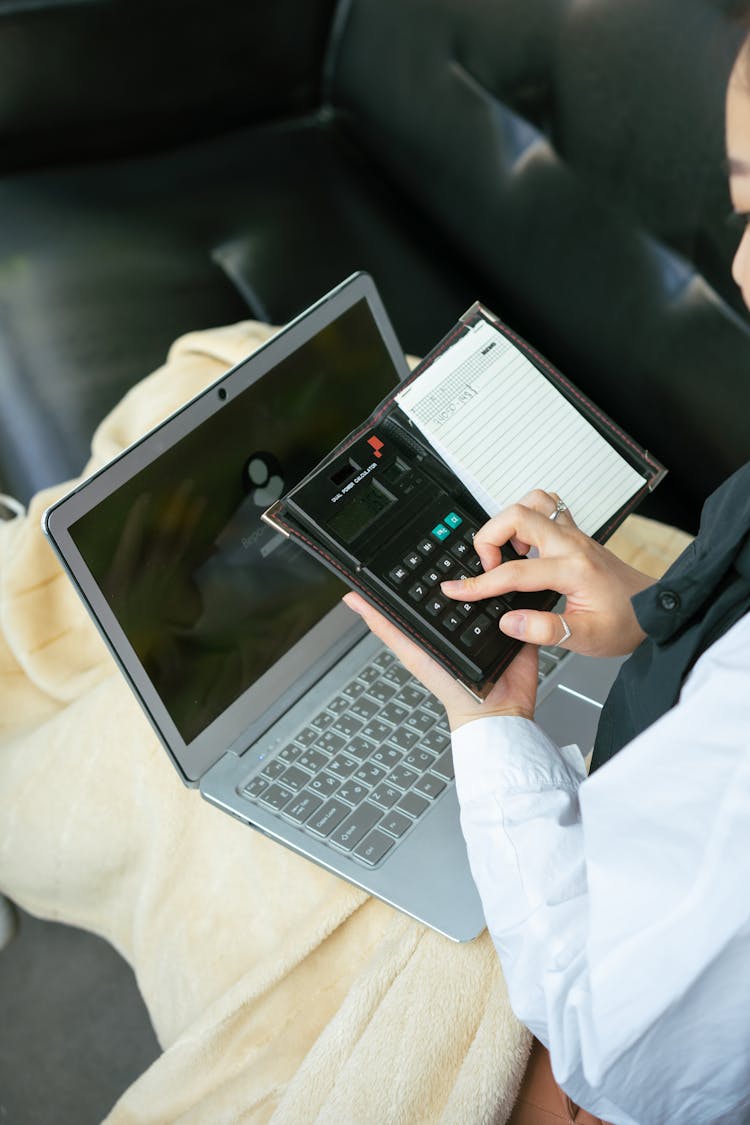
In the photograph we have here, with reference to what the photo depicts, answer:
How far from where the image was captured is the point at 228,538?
0.85 m

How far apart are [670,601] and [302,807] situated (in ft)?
1.14

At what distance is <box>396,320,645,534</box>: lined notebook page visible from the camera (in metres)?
0.79

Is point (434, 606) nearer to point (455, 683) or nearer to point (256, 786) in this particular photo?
point (455, 683)

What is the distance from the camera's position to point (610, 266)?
1239mm

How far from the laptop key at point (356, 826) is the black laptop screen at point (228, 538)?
0.14 m

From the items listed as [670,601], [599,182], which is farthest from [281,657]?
[599,182]

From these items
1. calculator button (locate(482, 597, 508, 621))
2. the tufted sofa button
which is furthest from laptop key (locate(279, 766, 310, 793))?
the tufted sofa button

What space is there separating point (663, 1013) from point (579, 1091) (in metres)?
0.13

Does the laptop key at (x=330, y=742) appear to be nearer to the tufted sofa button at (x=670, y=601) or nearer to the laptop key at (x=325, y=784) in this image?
the laptop key at (x=325, y=784)

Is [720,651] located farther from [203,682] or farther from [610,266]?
[610,266]

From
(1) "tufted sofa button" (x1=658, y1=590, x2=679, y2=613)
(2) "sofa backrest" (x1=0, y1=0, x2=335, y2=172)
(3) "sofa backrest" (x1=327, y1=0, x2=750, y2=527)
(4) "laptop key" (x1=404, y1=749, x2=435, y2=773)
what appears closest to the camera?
(1) "tufted sofa button" (x1=658, y1=590, x2=679, y2=613)

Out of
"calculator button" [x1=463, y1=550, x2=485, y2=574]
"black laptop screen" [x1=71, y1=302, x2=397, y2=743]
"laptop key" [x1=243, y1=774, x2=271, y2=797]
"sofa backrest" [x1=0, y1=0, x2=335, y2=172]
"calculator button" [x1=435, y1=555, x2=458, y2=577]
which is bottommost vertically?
"laptop key" [x1=243, y1=774, x2=271, y2=797]

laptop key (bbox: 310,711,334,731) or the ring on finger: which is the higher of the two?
laptop key (bbox: 310,711,334,731)

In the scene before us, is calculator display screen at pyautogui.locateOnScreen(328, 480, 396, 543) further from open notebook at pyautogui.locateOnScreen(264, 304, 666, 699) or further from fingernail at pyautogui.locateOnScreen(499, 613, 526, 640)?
fingernail at pyautogui.locateOnScreen(499, 613, 526, 640)
